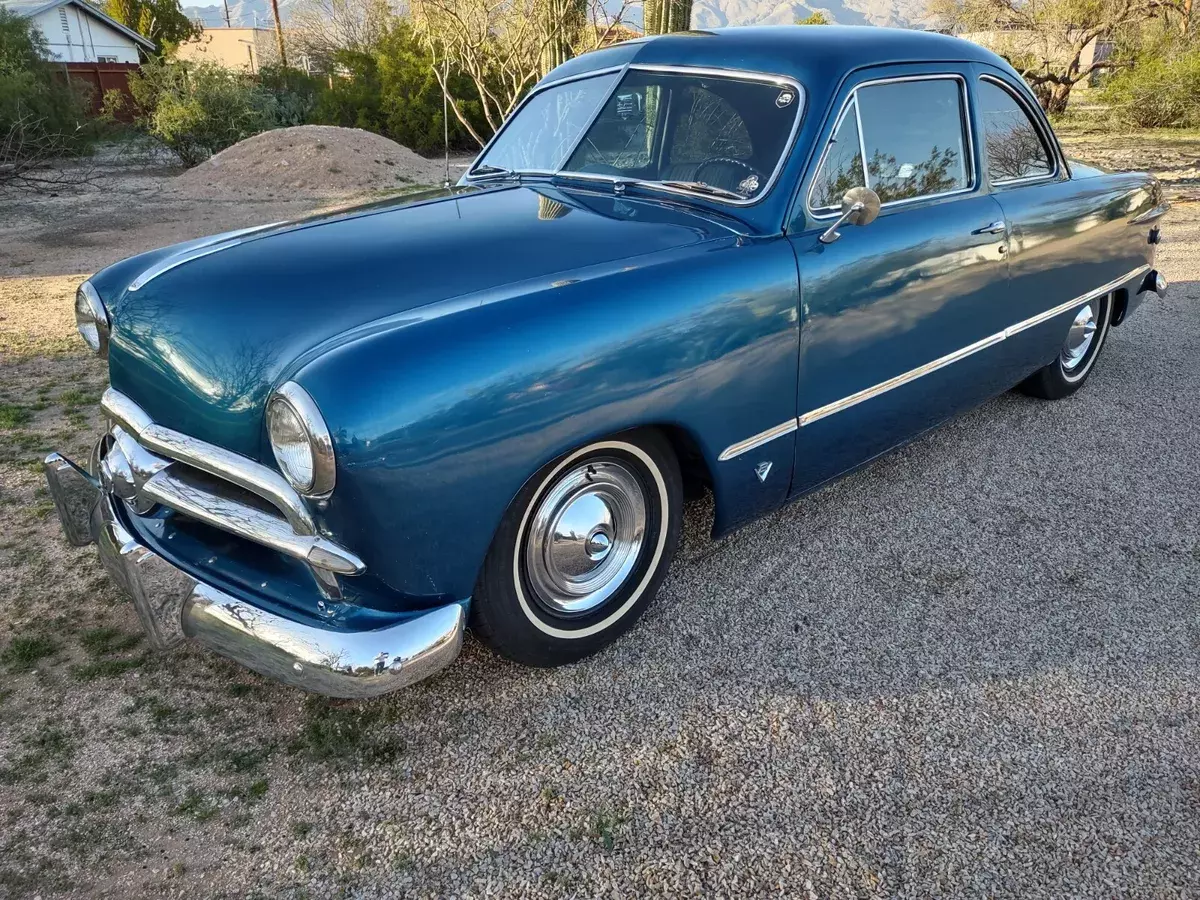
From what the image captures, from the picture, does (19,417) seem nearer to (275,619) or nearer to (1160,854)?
(275,619)

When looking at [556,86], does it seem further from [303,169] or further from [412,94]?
[412,94]

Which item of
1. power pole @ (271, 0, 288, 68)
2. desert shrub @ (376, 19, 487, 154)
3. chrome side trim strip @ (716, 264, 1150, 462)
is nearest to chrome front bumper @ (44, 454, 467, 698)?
chrome side trim strip @ (716, 264, 1150, 462)

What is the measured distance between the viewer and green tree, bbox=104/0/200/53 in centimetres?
3459

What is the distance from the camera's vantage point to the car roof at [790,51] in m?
3.01

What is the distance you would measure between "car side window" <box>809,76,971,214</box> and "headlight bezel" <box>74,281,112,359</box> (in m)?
2.31

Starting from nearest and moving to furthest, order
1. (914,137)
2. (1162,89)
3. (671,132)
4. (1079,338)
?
(671,132) < (914,137) < (1079,338) < (1162,89)

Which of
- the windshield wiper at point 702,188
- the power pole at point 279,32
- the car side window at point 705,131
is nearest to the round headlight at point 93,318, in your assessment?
the windshield wiper at point 702,188

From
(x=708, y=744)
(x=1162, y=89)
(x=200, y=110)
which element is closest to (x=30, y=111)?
(x=200, y=110)

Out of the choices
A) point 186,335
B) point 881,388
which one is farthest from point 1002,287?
point 186,335

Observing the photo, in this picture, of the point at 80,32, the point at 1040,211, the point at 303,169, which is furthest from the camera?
the point at 80,32

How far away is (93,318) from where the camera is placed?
2.88 meters

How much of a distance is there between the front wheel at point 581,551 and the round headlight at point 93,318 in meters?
1.59

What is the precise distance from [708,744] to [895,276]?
171 cm

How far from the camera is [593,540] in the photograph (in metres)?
2.52
